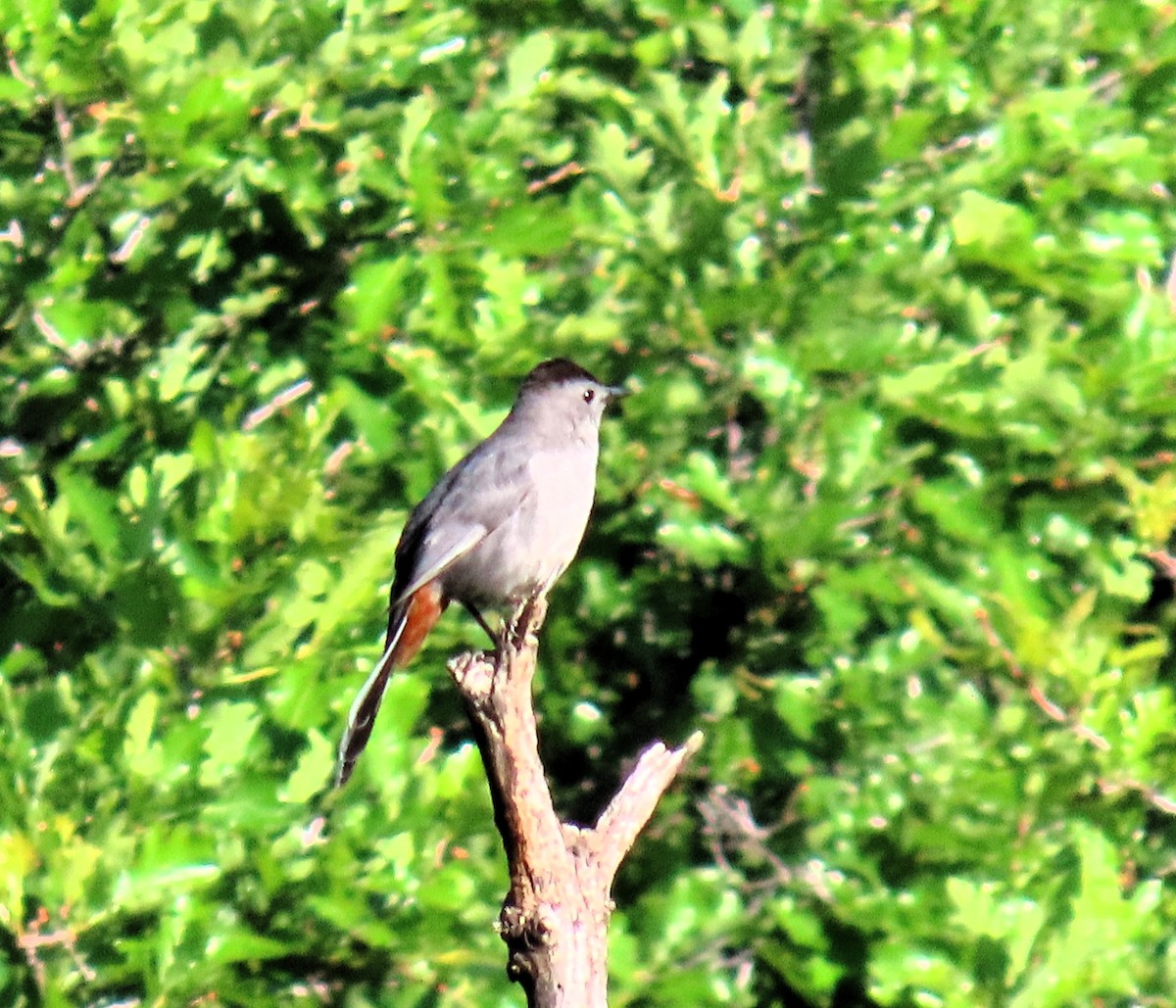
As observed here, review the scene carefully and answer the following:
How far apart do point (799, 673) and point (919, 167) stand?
1.79m

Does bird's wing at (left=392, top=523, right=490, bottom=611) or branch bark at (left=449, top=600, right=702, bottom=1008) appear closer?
branch bark at (left=449, top=600, right=702, bottom=1008)

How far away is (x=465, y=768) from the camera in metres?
6.16

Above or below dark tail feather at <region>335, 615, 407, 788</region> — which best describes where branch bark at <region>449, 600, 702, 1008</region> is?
above


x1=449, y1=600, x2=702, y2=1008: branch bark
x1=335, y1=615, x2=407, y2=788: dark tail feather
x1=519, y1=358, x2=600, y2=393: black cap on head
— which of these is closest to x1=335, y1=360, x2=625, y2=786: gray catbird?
x1=335, y1=615, x2=407, y2=788: dark tail feather

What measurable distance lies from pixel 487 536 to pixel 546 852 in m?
2.01

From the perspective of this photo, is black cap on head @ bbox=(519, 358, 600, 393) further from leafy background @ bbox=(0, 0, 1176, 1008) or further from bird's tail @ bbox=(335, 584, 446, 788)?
bird's tail @ bbox=(335, 584, 446, 788)

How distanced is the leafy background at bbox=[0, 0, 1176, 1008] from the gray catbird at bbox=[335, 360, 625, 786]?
4.9 inches

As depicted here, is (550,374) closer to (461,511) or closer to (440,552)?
(461,511)

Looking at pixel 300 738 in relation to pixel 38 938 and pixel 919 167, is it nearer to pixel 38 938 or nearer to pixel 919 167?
pixel 38 938

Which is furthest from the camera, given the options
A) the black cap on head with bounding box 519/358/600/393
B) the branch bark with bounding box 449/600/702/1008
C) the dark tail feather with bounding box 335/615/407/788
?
the black cap on head with bounding box 519/358/600/393

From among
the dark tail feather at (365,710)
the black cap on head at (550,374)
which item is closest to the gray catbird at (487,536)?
the dark tail feather at (365,710)

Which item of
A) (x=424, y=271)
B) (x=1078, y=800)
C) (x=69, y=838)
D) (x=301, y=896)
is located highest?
(x=424, y=271)

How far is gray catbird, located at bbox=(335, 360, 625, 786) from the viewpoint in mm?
5879

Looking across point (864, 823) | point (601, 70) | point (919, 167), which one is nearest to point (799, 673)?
point (864, 823)
